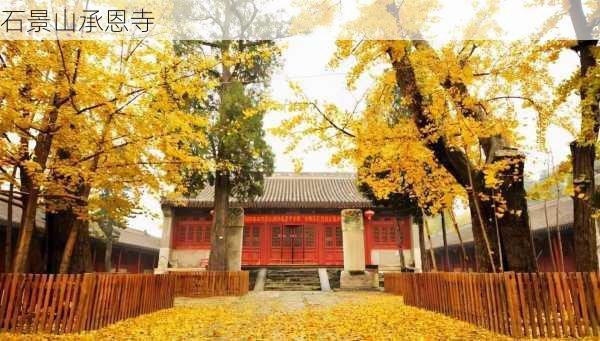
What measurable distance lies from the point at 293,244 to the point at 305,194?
10.6ft

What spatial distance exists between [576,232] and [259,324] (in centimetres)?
604

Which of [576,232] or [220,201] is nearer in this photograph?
[576,232]

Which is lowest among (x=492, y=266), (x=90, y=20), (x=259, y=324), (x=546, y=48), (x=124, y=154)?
(x=259, y=324)

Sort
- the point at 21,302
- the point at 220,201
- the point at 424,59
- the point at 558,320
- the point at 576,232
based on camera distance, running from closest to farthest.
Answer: the point at 558,320
the point at 21,302
the point at 576,232
the point at 424,59
the point at 220,201

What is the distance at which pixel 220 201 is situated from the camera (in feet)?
47.3

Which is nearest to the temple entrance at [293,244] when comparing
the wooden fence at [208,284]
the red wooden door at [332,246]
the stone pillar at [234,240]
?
the red wooden door at [332,246]

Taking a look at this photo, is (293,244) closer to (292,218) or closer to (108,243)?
(292,218)

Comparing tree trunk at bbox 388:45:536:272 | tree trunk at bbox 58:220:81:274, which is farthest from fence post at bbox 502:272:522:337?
tree trunk at bbox 58:220:81:274

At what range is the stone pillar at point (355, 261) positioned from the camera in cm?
1598

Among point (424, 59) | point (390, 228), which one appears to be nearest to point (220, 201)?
point (424, 59)

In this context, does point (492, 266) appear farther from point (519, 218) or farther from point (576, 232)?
point (576, 232)

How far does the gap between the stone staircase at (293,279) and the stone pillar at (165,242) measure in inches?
222

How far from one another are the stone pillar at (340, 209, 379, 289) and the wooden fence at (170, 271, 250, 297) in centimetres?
488

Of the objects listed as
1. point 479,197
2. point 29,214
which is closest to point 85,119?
point 29,214
